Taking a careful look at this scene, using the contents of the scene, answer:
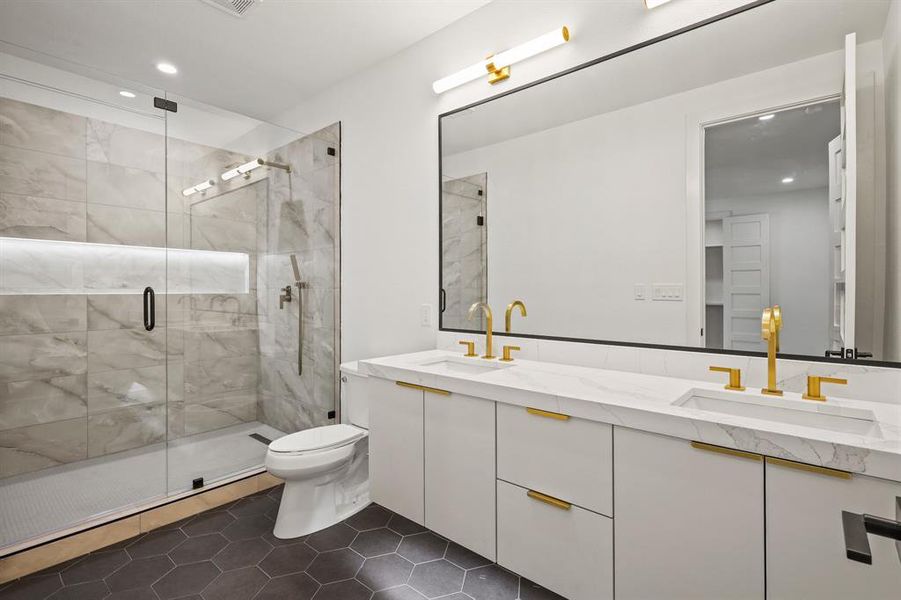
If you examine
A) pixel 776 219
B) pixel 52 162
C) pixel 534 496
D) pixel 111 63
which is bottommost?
pixel 534 496

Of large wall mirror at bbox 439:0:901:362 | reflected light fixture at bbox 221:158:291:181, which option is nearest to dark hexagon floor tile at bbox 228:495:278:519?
large wall mirror at bbox 439:0:901:362

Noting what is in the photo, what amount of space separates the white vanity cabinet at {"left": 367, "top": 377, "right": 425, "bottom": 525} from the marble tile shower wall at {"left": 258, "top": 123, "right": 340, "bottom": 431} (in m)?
1.10

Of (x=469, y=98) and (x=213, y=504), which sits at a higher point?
(x=469, y=98)

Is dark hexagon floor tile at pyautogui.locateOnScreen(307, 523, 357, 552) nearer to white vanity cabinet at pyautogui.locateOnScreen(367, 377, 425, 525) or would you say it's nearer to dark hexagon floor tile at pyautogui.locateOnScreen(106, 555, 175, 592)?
white vanity cabinet at pyautogui.locateOnScreen(367, 377, 425, 525)

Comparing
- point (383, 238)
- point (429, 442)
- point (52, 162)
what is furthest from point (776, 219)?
point (52, 162)

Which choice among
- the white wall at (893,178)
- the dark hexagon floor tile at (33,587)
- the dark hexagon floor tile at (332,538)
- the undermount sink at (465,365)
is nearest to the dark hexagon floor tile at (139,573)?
the dark hexagon floor tile at (33,587)

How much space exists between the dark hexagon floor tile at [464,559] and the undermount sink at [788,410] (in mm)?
1058

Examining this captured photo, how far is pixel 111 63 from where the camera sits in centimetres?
260

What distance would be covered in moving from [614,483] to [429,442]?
74 centimetres

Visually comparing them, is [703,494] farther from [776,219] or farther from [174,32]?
[174,32]

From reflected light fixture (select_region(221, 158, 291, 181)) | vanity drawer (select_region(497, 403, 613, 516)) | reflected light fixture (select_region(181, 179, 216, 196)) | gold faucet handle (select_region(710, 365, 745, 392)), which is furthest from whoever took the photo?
reflected light fixture (select_region(221, 158, 291, 181))

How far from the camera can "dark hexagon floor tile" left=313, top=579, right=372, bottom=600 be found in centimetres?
159

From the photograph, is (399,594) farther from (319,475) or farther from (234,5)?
(234,5)

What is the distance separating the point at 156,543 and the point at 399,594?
123cm
